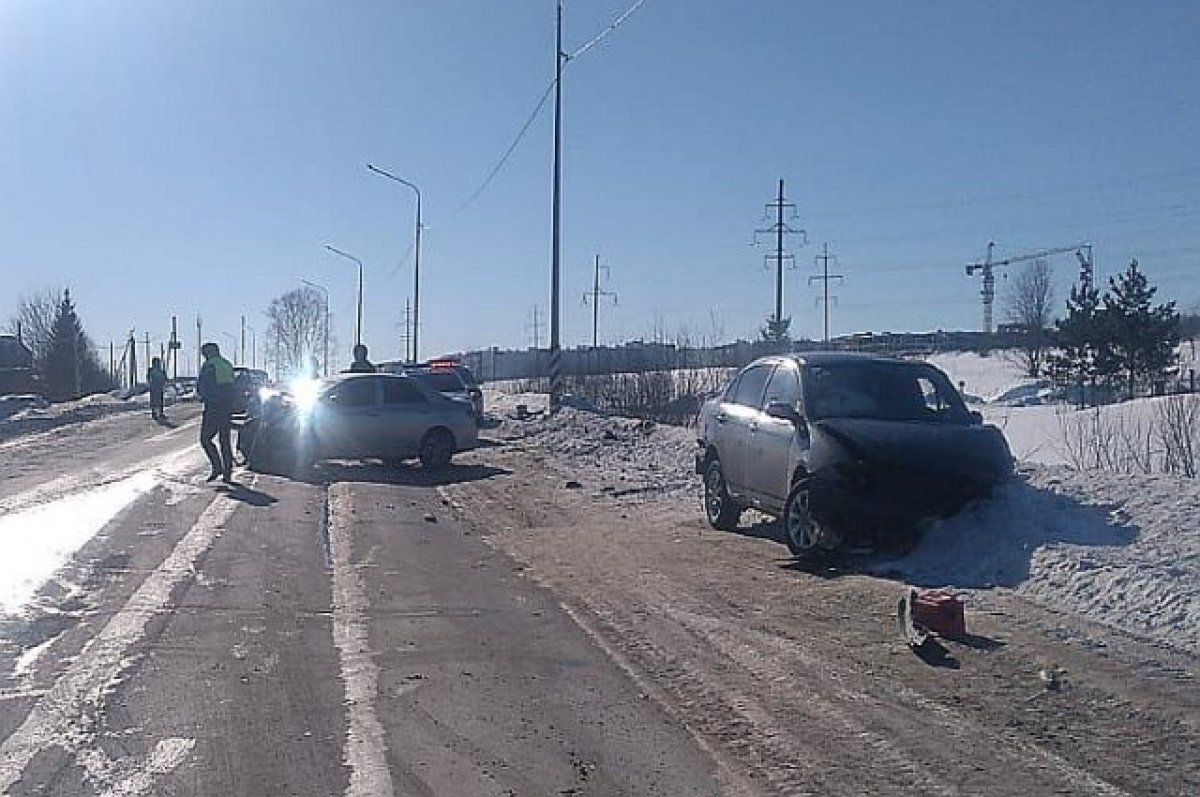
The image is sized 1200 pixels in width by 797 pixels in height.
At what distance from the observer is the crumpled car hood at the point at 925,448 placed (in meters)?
12.1

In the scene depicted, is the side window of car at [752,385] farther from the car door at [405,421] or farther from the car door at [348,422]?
the car door at [348,422]

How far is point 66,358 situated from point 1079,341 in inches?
2507

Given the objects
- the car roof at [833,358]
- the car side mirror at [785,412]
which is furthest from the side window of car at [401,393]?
the car side mirror at [785,412]

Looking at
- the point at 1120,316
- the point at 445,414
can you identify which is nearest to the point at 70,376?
the point at 1120,316

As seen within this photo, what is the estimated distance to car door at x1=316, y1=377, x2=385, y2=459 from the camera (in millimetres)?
23141

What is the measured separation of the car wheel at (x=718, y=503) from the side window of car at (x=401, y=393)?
9.29 meters

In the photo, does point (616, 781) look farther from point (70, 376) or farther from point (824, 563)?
point (70, 376)

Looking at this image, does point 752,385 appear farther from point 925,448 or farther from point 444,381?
point 444,381

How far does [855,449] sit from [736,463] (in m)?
2.50

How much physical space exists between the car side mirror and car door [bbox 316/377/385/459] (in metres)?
11.1

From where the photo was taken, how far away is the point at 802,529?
1227cm

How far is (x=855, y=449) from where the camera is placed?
39.7 ft

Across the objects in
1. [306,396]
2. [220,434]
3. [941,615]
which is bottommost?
[941,615]

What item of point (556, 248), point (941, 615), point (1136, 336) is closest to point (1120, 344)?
point (1136, 336)
